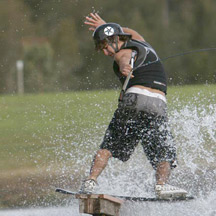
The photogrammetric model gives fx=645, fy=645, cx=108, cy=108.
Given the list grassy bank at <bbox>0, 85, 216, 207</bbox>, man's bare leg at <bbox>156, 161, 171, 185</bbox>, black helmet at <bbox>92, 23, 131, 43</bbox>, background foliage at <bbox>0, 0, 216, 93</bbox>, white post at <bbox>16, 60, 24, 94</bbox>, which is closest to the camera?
black helmet at <bbox>92, 23, 131, 43</bbox>

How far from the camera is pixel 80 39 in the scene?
40625 mm

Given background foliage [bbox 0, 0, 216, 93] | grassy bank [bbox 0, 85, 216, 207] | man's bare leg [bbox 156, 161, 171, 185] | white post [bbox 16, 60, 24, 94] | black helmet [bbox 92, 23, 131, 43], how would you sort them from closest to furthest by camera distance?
black helmet [bbox 92, 23, 131, 43]
man's bare leg [bbox 156, 161, 171, 185]
grassy bank [bbox 0, 85, 216, 207]
white post [bbox 16, 60, 24, 94]
background foliage [bbox 0, 0, 216, 93]

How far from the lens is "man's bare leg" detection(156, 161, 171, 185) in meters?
5.89

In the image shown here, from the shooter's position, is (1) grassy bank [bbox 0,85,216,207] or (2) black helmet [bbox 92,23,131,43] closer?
(2) black helmet [bbox 92,23,131,43]

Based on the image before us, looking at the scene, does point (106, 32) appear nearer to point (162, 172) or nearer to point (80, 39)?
point (162, 172)

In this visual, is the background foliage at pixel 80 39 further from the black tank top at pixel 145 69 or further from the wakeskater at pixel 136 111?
the black tank top at pixel 145 69

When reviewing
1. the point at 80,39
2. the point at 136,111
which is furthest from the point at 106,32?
the point at 80,39

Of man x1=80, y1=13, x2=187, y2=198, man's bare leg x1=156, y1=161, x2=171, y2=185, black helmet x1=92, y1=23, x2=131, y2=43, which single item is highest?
black helmet x1=92, y1=23, x2=131, y2=43

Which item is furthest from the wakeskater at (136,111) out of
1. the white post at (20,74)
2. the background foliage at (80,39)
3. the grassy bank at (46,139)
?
the white post at (20,74)

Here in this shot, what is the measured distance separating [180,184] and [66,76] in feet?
102

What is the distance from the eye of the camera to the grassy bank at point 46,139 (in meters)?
7.59

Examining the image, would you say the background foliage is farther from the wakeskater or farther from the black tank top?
the black tank top

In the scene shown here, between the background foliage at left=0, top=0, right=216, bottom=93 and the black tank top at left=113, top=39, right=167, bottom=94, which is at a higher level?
the background foliage at left=0, top=0, right=216, bottom=93

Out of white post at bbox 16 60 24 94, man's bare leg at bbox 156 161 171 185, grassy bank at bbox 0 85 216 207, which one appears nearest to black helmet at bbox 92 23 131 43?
man's bare leg at bbox 156 161 171 185
